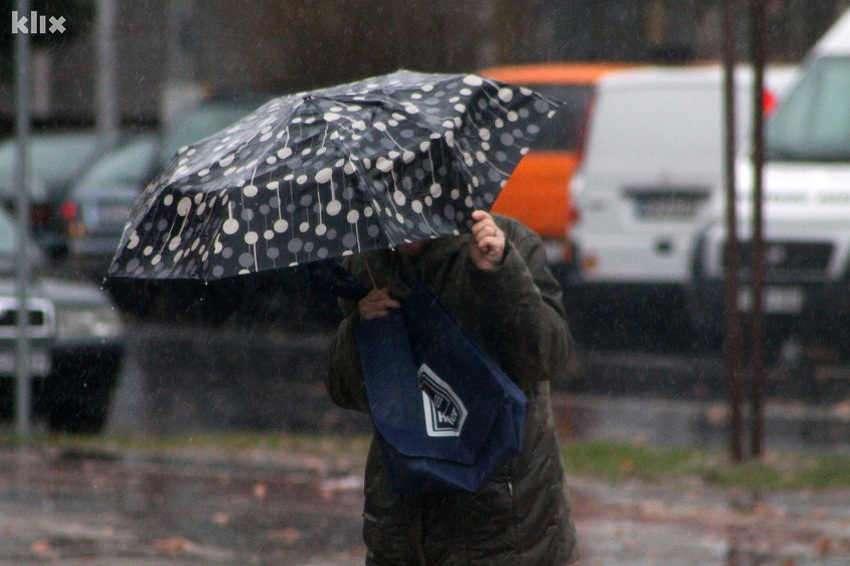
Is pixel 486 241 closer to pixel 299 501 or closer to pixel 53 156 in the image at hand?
pixel 299 501

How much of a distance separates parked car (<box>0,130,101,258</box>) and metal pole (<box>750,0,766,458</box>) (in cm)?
1053

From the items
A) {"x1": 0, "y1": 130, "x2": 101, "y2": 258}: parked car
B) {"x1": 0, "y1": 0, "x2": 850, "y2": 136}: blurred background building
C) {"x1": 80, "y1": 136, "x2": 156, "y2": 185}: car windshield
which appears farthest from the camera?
{"x1": 0, "y1": 0, "x2": 850, "y2": 136}: blurred background building

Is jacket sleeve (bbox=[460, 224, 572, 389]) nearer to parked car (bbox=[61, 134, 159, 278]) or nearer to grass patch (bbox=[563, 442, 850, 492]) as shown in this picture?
grass patch (bbox=[563, 442, 850, 492])

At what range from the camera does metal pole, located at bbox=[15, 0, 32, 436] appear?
8430 mm

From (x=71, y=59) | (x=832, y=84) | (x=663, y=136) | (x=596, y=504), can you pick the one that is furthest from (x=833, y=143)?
(x=71, y=59)

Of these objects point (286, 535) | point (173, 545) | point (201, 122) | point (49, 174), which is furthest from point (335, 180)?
point (49, 174)

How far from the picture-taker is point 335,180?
326 cm

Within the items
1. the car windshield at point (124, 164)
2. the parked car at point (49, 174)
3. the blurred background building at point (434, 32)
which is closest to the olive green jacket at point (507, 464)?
the car windshield at point (124, 164)

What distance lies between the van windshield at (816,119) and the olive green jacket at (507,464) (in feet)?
25.7

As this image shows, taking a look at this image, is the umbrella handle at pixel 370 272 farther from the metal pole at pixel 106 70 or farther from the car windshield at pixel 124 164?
the metal pole at pixel 106 70

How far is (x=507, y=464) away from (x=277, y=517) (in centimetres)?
329

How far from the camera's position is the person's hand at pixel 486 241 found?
3375 mm

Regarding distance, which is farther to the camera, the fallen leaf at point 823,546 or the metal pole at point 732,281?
the metal pole at point 732,281

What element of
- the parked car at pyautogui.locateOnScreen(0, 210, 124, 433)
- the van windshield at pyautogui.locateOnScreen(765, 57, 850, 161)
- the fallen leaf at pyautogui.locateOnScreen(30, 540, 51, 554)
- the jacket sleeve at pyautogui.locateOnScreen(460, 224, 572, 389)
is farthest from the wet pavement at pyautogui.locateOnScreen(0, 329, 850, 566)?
the jacket sleeve at pyautogui.locateOnScreen(460, 224, 572, 389)
